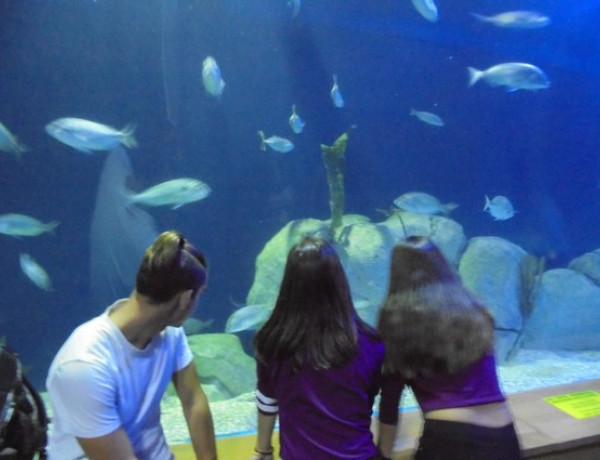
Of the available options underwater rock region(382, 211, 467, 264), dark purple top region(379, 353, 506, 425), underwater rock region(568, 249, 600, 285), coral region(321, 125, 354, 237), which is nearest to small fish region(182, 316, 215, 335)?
coral region(321, 125, 354, 237)

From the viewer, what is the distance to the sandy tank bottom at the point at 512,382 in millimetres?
4172

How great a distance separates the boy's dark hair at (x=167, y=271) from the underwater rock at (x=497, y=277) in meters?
6.22

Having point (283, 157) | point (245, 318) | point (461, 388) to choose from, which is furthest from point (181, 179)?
point (461, 388)

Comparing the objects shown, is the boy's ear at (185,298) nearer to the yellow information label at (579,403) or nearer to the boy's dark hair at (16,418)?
the boy's dark hair at (16,418)

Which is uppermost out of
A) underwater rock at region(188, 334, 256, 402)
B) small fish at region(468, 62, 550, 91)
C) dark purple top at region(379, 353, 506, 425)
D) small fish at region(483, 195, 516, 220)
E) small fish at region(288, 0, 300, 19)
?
small fish at region(288, 0, 300, 19)

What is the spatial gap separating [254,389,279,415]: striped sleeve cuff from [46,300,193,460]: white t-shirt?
0.35 metres

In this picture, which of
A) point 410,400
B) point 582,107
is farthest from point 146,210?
point 582,107

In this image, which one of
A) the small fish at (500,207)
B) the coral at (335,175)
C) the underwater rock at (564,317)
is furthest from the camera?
the underwater rock at (564,317)

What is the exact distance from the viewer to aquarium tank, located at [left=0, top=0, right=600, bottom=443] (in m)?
7.01

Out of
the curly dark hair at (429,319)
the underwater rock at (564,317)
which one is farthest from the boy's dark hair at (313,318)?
the underwater rock at (564,317)

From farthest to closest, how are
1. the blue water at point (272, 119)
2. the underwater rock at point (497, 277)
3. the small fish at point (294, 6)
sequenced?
the small fish at point (294, 6), the blue water at point (272, 119), the underwater rock at point (497, 277)

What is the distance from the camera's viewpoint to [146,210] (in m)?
7.87

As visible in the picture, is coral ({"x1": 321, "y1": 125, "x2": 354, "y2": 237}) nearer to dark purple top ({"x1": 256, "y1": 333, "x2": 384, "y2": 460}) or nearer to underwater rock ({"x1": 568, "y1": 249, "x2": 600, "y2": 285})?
underwater rock ({"x1": 568, "y1": 249, "x2": 600, "y2": 285})

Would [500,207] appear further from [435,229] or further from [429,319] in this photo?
[429,319]
